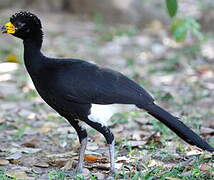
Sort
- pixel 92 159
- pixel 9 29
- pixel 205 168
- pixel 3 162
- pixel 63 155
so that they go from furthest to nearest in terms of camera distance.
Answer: pixel 63 155
pixel 92 159
pixel 3 162
pixel 9 29
pixel 205 168

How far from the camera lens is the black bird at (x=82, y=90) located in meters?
4.43

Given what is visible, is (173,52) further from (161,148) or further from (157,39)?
(161,148)

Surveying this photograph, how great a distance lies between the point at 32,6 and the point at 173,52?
359cm

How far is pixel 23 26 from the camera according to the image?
4633 millimetres

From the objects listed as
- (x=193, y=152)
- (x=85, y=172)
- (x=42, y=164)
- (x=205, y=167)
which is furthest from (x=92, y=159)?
(x=205, y=167)

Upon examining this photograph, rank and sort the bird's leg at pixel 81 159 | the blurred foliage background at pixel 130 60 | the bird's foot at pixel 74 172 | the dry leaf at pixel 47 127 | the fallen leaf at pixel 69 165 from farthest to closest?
the dry leaf at pixel 47 127, the blurred foliage background at pixel 130 60, the fallen leaf at pixel 69 165, the bird's leg at pixel 81 159, the bird's foot at pixel 74 172

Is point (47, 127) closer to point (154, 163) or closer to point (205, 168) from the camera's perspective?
point (154, 163)

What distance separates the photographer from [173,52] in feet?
30.1

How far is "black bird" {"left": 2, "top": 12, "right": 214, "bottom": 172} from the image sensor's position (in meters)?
4.43

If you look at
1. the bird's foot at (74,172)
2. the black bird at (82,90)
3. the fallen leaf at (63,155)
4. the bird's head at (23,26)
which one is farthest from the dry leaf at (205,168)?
the bird's head at (23,26)

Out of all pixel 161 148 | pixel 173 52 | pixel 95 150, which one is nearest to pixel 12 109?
pixel 95 150

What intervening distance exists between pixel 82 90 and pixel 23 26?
795mm

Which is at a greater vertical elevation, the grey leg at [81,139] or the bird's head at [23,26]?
the bird's head at [23,26]

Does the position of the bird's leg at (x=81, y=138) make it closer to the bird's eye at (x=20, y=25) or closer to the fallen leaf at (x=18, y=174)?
the fallen leaf at (x=18, y=174)
